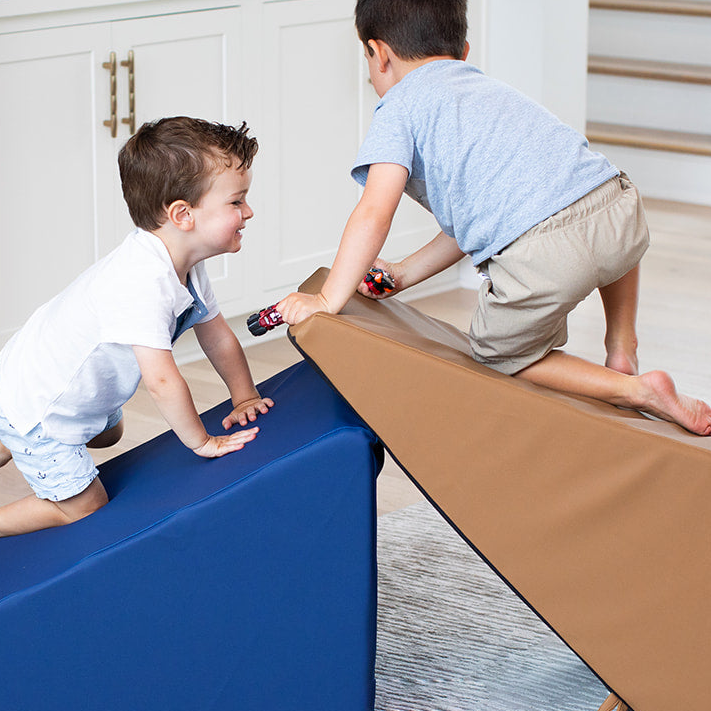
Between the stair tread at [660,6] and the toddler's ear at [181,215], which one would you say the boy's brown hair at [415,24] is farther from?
the stair tread at [660,6]

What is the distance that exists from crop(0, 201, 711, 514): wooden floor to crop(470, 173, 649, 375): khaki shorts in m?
0.67

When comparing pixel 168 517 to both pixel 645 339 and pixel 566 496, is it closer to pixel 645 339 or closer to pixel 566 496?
pixel 566 496

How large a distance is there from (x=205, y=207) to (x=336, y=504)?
1.33ft

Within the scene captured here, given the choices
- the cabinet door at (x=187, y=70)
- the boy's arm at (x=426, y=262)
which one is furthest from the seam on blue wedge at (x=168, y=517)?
the cabinet door at (x=187, y=70)

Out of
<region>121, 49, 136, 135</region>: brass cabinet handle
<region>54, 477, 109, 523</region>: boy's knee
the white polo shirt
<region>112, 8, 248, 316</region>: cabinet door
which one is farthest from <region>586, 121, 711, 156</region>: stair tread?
<region>54, 477, 109, 523</region>: boy's knee

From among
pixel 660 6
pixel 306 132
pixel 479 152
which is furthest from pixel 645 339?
pixel 660 6

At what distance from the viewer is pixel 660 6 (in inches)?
180

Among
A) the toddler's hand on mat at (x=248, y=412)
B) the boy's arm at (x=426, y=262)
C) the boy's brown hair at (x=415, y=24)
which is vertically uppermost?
the boy's brown hair at (x=415, y=24)

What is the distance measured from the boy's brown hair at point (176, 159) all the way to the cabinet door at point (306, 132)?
1401 millimetres

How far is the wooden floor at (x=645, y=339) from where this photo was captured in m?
2.24

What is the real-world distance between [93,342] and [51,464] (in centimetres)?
18

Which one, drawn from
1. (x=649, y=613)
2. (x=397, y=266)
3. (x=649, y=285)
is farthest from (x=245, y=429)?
(x=649, y=285)

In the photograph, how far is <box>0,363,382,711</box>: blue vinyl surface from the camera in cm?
123

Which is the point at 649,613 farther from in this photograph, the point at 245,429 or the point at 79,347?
the point at 79,347
